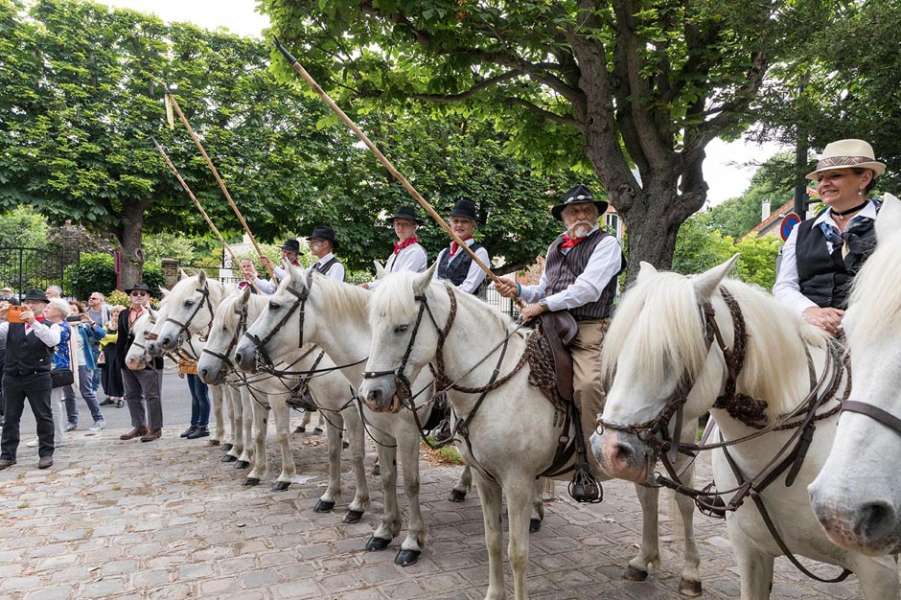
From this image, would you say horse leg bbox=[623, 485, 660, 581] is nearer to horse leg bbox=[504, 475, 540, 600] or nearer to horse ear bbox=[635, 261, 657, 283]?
horse leg bbox=[504, 475, 540, 600]

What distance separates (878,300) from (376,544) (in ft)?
14.6

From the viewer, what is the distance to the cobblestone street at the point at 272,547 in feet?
13.4

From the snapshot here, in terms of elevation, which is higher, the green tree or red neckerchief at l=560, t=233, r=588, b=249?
the green tree

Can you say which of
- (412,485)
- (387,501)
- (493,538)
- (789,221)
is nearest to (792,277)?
(493,538)

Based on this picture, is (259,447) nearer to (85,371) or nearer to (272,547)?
A: (272,547)

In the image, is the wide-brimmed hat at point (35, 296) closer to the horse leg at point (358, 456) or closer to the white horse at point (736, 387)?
the horse leg at point (358, 456)

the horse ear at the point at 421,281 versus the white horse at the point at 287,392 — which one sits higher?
the horse ear at the point at 421,281

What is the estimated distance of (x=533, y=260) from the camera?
22422mm

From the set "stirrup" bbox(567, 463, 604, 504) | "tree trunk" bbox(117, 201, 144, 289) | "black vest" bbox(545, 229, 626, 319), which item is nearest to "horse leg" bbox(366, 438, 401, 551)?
"stirrup" bbox(567, 463, 604, 504)

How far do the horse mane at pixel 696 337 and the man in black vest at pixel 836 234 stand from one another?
0.46 m

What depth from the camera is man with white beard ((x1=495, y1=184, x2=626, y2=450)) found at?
371 centimetres

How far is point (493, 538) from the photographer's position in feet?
12.3

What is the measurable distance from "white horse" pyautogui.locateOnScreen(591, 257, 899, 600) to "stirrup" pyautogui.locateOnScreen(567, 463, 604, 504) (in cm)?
118

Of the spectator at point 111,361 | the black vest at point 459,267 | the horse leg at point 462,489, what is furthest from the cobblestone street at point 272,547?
the spectator at point 111,361
